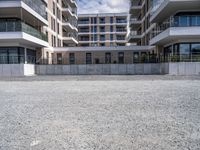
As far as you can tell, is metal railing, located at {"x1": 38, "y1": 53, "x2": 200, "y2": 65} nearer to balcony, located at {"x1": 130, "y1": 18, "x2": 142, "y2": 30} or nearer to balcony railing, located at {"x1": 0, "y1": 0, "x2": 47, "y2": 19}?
balcony railing, located at {"x1": 0, "y1": 0, "x2": 47, "y2": 19}

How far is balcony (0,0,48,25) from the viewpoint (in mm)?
23422

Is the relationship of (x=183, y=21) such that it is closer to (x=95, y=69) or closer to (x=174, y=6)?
(x=174, y=6)

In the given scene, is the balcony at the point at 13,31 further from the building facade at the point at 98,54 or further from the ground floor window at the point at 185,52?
the ground floor window at the point at 185,52

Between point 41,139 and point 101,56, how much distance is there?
35183mm

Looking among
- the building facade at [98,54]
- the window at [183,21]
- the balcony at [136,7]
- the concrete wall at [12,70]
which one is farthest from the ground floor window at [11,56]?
the balcony at [136,7]

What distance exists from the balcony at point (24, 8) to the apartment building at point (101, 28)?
1580 inches

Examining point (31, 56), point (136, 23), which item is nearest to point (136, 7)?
point (136, 23)

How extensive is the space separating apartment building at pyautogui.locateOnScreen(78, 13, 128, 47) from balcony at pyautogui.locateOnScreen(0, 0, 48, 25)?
1580 inches

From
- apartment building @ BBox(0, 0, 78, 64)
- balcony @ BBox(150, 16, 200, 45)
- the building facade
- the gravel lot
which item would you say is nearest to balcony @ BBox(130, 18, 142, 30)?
the building facade

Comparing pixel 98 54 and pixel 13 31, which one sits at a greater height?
pixel 13 31

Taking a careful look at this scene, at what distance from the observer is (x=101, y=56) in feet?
129

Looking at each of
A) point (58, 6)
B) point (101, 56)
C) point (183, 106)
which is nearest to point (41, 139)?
point (183, 106)

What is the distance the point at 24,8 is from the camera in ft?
78.8

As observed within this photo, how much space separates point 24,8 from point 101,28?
48.1 meters
